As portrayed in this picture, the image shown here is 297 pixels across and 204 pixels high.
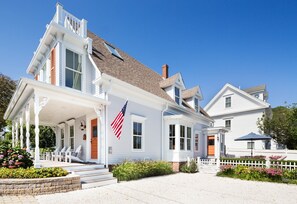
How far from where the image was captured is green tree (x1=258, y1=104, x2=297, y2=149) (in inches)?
837

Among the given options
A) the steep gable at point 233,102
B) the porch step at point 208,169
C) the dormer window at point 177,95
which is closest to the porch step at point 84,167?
the porch step at point 208,169

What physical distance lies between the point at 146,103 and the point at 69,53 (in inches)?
221

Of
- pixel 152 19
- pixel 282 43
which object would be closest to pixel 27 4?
pixel 152 19

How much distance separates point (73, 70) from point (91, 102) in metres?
2.41

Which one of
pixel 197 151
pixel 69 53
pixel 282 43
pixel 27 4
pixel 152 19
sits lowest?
pixel 197 151

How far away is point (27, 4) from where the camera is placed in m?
10.1

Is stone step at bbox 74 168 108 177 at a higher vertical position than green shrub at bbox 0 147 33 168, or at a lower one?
lower

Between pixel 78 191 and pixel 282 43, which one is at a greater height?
pixel 282 43

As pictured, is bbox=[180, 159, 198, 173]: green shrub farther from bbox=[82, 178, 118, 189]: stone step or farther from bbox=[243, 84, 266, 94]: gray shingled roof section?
bbox=[243, 84, 266, 94]: gray shingled roof section

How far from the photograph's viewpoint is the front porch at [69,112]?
8.21m

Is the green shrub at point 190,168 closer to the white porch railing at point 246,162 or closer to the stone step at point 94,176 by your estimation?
the white porch railing at point 246,162

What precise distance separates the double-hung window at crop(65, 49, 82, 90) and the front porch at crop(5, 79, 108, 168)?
134cm

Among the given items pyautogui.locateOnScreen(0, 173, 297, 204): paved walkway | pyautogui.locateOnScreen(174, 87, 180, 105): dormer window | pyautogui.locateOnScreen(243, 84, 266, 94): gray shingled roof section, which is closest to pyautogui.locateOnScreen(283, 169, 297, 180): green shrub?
pyautogui.locateOnScreen(0, 173, 297, 204): paved walkway

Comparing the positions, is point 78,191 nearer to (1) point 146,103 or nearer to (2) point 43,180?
(2) point 43,180
